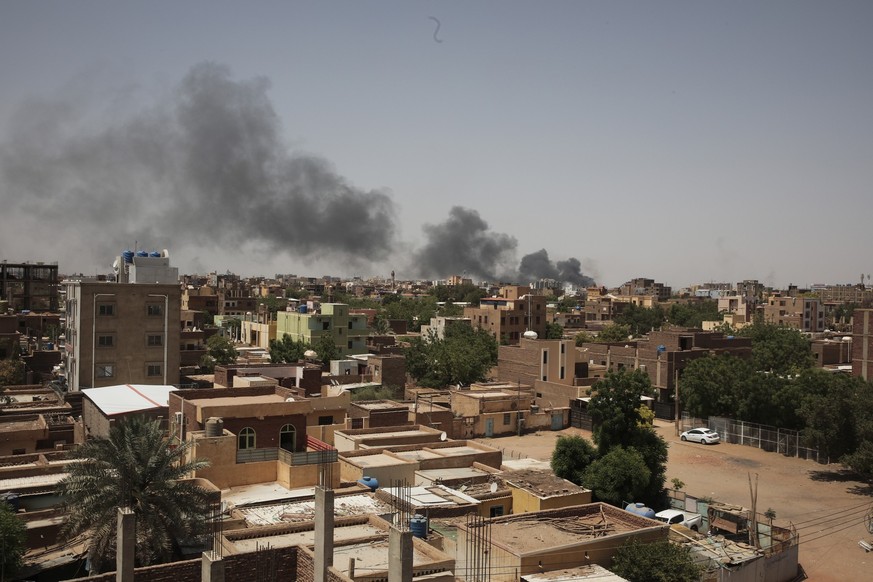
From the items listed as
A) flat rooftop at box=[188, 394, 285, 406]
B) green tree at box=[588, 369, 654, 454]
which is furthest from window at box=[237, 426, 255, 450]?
green tree at box=[588, 369, 654, 454]

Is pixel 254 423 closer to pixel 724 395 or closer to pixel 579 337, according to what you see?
pixel 724 395

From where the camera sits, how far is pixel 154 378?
35.6 meters

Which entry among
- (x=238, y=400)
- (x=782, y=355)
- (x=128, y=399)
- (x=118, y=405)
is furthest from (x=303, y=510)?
(x=782, y=355)

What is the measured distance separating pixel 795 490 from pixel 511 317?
45503mm

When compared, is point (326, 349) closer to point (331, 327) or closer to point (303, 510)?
point (331, 327)

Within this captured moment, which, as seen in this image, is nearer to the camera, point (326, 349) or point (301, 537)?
point (301, 537)

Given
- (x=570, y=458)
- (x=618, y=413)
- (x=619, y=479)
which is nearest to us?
(x=619, y=479)

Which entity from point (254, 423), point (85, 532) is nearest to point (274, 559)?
point (85, 532)

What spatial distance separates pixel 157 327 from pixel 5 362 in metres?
10.4

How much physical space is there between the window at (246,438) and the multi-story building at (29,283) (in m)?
61.5

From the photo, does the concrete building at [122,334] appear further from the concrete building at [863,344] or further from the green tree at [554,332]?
the green tree at [554,332]

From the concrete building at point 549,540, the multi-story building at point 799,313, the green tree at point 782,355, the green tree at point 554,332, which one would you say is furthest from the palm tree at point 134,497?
the multi-story building at point 799,313

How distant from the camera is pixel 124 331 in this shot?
35156 millimetres

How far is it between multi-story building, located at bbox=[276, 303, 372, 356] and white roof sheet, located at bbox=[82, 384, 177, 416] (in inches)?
1035
